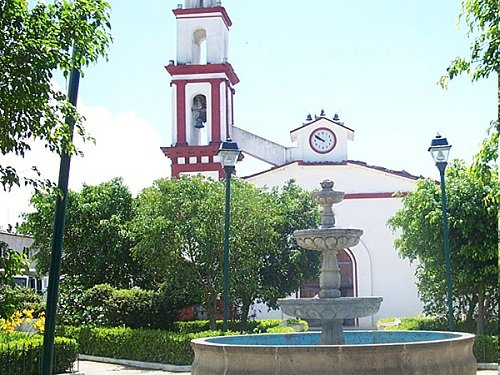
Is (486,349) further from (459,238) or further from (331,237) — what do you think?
(331,237)

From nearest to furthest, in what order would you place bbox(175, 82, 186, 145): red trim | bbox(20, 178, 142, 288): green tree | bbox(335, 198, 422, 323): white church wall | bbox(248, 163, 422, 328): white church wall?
bbox(20, 178, 142, 288): green tree → bbox(335, 198, 422, 323): white church wall → bbox(248, 163, 422, 328): white church wall → bbox(175, 82, 186, 145): red trim

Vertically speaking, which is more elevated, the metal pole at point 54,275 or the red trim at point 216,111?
the red trim at point 216,111

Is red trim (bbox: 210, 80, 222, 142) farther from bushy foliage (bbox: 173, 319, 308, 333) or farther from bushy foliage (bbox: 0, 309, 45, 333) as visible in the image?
bushy foliage (bbox: 0, 309, 45, 333)

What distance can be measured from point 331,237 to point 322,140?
1963 cm

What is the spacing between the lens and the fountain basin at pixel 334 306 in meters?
9.41

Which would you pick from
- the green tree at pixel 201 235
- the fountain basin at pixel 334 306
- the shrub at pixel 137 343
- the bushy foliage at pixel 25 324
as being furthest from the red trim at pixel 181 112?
the fountain basin at pixel 334 306

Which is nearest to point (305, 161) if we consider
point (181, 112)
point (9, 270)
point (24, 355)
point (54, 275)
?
point (181, 112)

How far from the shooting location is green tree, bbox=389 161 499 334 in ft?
55.9

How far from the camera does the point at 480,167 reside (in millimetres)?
6891

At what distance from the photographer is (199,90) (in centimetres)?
2897

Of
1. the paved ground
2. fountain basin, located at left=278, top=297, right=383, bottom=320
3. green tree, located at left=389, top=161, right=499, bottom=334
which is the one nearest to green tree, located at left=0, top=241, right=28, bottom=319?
fountain basin, located at left=278, top=297, right=383, bottom=320

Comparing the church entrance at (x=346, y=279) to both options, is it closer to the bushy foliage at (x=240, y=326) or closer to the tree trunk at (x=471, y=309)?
the bushy foliage at (x=240, y=326)

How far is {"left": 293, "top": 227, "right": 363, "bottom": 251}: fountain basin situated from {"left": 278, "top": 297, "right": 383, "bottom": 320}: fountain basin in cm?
81

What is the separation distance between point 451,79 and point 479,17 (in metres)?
0.68
